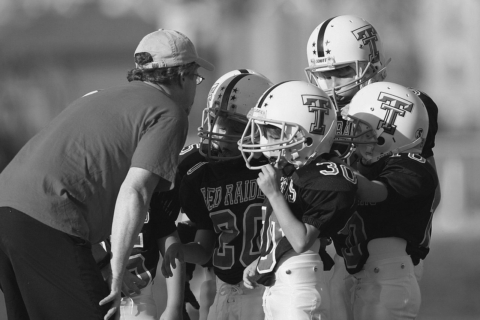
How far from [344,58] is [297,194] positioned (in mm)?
1151

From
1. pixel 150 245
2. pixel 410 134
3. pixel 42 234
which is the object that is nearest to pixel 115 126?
pixel 42 234

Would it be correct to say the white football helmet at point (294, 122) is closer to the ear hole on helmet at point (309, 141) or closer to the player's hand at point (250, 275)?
the ear hole on helmet at point (309, 141)

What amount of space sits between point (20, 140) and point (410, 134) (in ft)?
33.5

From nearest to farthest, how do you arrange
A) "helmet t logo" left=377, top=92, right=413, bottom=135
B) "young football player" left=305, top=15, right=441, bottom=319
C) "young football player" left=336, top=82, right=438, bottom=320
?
1. "young football player" left=336, top=82, right=438, bottom=320
2. "helmet t logo" left=377, top=92, right=413, bottom=135
3. "young football player" left=305, top=15, right=441, bottom=319

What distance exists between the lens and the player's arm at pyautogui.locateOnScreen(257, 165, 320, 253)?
10.7ft

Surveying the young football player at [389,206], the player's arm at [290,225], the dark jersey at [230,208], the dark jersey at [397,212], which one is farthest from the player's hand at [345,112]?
the player's arm at [290,225]

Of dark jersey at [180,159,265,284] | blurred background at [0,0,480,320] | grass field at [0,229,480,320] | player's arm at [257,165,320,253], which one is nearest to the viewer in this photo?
player's arm at [257,165,320,253]

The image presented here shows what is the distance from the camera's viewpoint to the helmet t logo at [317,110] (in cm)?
347

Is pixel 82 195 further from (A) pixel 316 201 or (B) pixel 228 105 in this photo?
(B) pixel 228 105

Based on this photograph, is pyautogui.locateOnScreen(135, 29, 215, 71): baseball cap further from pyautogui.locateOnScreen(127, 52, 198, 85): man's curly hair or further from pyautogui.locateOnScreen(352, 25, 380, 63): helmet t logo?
pyautogui.locateOnScreen(352, 25, 380, 63): helmet t logo

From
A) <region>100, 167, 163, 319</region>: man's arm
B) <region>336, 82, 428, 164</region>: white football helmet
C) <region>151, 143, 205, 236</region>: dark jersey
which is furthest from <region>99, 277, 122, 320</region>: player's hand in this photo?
<region>336, 82, 428, 164</region>: white football helmet

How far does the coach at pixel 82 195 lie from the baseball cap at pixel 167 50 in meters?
0.18

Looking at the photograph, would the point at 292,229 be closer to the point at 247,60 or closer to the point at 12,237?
the point at 12,237

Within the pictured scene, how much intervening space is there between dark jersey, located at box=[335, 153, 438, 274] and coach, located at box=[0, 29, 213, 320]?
1.04m
